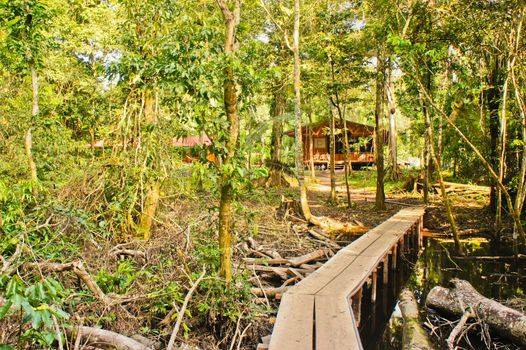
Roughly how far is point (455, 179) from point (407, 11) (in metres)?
15.2

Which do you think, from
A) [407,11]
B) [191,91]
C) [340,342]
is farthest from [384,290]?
[407,11]

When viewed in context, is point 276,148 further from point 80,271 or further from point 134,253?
point 80,271

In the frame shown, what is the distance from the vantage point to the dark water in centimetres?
676

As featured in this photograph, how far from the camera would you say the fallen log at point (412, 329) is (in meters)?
5.35

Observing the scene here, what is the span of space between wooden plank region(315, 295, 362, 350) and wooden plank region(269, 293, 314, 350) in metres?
0.09

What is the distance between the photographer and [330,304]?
5.04m

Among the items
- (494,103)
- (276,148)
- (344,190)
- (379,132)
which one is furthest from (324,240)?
(276,148)

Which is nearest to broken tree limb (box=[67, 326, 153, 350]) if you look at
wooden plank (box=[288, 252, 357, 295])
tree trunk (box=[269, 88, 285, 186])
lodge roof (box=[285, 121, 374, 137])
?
wooden plank (box=[288, 252, 357, 295])

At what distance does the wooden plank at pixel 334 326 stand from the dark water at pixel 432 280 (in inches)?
68.6

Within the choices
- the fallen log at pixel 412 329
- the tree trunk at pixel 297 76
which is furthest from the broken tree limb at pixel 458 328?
the tree trunk at pixel 297 76

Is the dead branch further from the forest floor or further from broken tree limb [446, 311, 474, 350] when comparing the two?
broken tree limb [446, 311, 474, 350]

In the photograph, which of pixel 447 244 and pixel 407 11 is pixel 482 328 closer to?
pixel 447 244

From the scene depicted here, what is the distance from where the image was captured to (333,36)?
45.5 ft

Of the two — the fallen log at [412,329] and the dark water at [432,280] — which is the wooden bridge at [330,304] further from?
the fallen log at [412,329]
